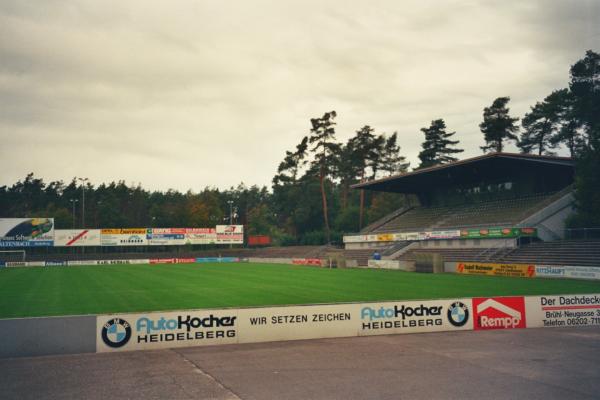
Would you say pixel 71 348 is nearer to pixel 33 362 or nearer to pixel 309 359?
pixel 33 362

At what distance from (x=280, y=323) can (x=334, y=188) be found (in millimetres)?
134039

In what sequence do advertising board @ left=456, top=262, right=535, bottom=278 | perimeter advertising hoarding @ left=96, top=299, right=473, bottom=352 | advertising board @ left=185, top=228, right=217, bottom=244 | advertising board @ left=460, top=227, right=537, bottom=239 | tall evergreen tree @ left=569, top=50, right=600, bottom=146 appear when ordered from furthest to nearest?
advertising board @ left=185, top=228, right=217, bottom=244 → tall evergreen tree @ left=569, top=50, right=600, bottom=146 → advertising board @ left=460, top=227, right=537, bottom=239 → advertising board @ left=456, top=262, right=535, bottom=278 → perimeter advertising hoarding @ left=96, top=299, right=473, bottom=352

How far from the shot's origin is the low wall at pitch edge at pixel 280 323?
1515 centimetres

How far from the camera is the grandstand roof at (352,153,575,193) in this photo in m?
55.9

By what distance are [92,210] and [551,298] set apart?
484 feet

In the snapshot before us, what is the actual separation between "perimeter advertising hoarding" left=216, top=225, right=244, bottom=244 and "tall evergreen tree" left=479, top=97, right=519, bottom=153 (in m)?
49.2

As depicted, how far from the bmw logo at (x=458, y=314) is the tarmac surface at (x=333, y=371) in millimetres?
1761

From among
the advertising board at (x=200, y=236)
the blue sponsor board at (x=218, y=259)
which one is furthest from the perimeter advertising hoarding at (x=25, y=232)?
the blue sponsor board at (x=218, y=259)

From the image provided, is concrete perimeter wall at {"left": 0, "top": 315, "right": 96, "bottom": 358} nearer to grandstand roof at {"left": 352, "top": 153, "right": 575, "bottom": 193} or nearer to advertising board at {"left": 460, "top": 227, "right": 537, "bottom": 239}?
advertising board at {"left": 460, "top": 227, "right": 537, "bottom": 239}

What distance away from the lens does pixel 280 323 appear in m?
17.3

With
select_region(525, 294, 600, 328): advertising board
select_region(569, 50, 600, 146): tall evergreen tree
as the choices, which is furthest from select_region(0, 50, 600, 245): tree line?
select_region(525, 294, 600, 328): advertising board

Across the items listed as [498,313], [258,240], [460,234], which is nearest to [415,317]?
[498,313]

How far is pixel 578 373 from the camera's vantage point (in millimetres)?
12359

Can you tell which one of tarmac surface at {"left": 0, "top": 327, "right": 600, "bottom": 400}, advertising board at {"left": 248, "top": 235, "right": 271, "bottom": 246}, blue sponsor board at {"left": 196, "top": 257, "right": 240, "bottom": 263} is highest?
advertising board at {"left": 248, "top": 235, "right": 271, "bottom": 246}
